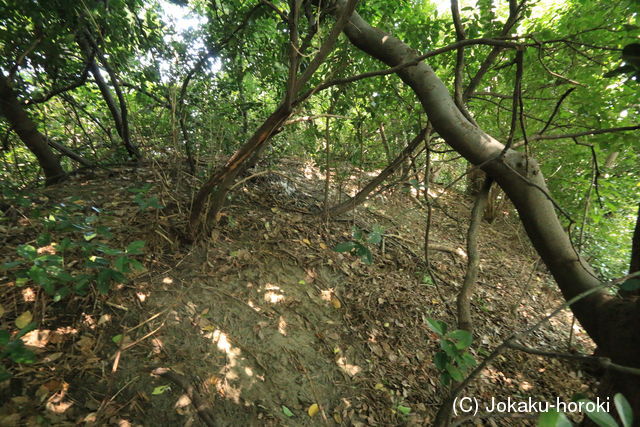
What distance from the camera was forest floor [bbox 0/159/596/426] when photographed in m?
1.69

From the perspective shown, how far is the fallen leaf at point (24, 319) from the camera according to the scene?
5.43ft

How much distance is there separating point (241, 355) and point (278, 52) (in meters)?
3.42

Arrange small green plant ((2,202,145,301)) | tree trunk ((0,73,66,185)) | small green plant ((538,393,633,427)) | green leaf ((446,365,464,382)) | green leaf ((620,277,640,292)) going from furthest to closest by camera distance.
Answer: tree trunk ((0,73,66,185)) < small green plant ((2,202,145,301)) < green leaf ((446,365,464,382)) < green leaf ((620,277,640,292)) < small green plant ((538,393,633,427))

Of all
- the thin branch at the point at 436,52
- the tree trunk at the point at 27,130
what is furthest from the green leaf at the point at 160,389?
the tree trunk at the point at 27,130

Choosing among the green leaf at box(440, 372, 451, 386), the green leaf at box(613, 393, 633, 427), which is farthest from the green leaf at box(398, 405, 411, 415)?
the green leaf at box(613, 393, 633, 427)

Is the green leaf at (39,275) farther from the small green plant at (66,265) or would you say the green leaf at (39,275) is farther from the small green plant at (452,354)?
the small green plant at (452,354)

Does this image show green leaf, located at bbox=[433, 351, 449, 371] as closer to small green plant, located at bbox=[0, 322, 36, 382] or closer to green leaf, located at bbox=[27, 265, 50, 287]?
small green plant, located at bbox=[0, 322, 36, 382]

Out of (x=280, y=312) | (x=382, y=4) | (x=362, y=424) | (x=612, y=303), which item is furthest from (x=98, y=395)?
(x=382, y=4)

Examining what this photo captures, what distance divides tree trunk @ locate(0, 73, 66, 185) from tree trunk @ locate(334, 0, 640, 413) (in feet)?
11.4

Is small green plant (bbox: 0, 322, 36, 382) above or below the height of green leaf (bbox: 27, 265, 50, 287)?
below

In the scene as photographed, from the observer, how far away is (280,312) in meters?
2.51

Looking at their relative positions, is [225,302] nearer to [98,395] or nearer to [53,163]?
[98,395]

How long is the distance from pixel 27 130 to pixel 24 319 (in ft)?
7.89

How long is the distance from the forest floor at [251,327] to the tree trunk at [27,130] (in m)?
0.36
